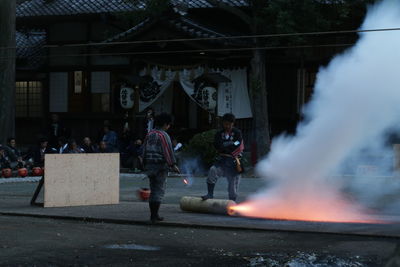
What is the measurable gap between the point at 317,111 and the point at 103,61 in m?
16.8

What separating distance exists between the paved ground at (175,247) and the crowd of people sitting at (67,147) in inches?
400

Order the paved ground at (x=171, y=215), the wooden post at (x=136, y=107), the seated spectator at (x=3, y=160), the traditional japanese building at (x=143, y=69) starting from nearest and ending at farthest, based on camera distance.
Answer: the paved ground at (x=171, y=215) → the seated spectator at (x=3, y=160) → the traditional japanese building at (x=143, y=69) → the wooden post at (x=136, y=107)

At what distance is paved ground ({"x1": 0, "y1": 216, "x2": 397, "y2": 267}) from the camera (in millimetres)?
7793

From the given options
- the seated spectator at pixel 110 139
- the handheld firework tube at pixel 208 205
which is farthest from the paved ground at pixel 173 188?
the seated spectator at pixel 110 139

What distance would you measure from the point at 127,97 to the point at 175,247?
16.7 meters

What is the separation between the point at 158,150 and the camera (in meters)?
11.0

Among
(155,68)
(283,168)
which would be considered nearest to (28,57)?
(155,68)

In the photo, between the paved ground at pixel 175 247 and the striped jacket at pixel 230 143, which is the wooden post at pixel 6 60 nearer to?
the striped jacket at pixel 230 143

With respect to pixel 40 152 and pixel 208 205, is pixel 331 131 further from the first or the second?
pixel 40 152

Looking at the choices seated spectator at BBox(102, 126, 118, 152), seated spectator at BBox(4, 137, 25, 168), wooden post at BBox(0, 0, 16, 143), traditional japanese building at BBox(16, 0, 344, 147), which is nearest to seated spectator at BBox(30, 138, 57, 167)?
seated spectator at BBox(4, 137, 25, 168)

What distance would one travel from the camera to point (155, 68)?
2523 cm

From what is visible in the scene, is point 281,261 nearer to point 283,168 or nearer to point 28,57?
point 283,168

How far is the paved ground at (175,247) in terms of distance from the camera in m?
7.79

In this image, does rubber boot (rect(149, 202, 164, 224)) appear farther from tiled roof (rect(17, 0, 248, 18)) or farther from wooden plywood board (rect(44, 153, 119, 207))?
tiled roof (rect(17, 0, 248, 18))
